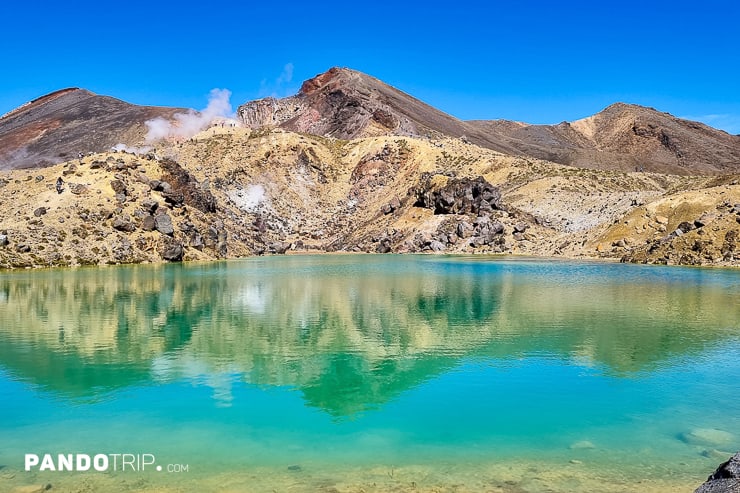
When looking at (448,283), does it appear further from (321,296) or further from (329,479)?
(329,479)

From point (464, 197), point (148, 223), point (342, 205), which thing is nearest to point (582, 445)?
point (148, 223)

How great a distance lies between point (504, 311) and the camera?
31.1m

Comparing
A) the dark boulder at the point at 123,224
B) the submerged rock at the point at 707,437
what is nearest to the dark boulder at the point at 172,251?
the dark boulder at the point at 123,224

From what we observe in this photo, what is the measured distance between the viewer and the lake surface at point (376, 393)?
11.6 metres

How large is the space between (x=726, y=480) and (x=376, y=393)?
9.72 m

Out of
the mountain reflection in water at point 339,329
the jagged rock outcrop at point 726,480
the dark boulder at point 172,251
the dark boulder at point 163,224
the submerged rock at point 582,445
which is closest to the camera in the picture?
the jagged rock outcrop at point 726,480

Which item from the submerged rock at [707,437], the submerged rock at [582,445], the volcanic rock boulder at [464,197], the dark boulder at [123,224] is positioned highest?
the volcanic rock boulder at [464,197]

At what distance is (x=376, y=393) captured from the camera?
16.7m

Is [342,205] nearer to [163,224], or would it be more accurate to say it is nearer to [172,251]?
[163,224]

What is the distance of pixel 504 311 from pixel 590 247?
5214cm

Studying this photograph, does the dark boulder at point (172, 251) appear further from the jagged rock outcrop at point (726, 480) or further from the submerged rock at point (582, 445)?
the jagged rock outcrop at point (726, 480)

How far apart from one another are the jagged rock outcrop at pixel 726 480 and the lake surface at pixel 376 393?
261 cm

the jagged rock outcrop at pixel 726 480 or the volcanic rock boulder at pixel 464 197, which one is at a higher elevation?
the volcanic rock boulder at pixel 464 197

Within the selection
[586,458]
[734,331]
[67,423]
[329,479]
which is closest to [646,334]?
[734,331]
